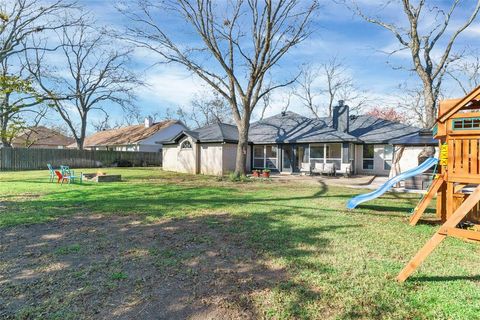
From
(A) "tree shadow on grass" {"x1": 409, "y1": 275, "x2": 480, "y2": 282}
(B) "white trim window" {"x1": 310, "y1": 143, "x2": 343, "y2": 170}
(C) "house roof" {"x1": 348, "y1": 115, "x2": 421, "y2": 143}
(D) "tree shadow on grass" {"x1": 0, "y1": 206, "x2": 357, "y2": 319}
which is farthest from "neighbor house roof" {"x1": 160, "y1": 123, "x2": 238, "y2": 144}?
(A) "tree shadow on grass" {"x1": 409, "y1": 275, "x2": 480, "y2": 282}

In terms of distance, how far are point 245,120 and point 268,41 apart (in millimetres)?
4298

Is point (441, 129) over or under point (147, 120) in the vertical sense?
under

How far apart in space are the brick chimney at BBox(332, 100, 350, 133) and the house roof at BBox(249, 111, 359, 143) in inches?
19.9

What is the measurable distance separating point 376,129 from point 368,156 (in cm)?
223

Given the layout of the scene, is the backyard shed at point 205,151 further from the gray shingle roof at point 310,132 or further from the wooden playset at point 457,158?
the wooden playset at point 457,158

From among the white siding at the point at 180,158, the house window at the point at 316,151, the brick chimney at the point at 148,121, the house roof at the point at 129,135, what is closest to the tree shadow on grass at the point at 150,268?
the house window at the point at 316,151

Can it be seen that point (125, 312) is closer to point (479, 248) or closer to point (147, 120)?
point (479, 248)

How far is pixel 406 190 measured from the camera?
12172 millimetres

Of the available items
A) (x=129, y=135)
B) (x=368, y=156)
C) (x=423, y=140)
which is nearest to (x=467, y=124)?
(x=423, y=140)

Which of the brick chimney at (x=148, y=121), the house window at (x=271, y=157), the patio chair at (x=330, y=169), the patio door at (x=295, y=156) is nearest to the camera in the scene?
the patio chair at (x=330, y=169)

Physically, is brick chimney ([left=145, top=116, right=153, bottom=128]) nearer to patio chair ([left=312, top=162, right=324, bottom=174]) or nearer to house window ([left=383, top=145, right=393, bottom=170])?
patio chair ([left=312, top=162, right=324, bottom=174])

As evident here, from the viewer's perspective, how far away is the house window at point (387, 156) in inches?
762

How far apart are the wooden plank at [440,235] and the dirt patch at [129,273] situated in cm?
149

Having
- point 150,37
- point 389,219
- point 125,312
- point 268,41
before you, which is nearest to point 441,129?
point 389,219
